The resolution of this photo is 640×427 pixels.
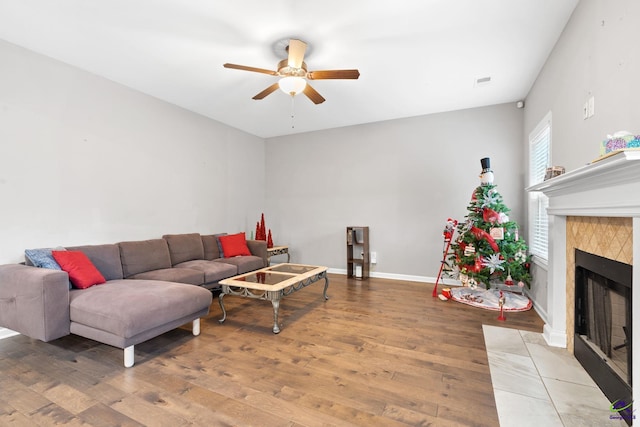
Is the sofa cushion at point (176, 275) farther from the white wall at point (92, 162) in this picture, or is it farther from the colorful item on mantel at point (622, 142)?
the colorful item on mantel at point (622, 142)

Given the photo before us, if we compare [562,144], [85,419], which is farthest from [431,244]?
[85,419]

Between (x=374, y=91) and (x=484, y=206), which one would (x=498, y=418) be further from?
(x=374, y=91)

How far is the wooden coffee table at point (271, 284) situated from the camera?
9.05 feet

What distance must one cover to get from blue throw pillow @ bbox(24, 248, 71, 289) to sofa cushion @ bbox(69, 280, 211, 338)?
38 cm

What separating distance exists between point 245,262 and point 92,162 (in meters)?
2.21

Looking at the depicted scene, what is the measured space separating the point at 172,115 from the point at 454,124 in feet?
14.3

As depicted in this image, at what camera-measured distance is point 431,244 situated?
4719mm

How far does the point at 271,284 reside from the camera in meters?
2.93

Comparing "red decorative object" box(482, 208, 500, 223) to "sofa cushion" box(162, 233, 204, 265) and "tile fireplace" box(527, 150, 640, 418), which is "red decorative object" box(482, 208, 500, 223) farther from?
"sofa cushion" box(162, 233, 204, 265)

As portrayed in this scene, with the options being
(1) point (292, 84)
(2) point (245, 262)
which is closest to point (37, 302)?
(2) point (245, 262)

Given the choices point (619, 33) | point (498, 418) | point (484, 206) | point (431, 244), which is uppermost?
point (619, 33)

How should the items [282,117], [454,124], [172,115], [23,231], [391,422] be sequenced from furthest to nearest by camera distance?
[282,117], [454,124], [172,115], [23,231], [391,422]

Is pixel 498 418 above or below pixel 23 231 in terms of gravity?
below

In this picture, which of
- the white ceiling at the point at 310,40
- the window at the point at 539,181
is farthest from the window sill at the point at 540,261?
the white ceiling at the point at 310,40
